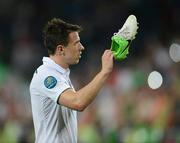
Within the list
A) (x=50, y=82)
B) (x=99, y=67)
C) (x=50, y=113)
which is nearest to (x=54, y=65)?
(x=50, y=82)

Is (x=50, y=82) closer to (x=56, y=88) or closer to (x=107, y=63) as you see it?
(x=56, y=88)

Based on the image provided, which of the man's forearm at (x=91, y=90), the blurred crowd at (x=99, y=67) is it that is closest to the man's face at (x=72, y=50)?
the man's forearm at (x=91, y=90)

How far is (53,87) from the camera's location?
4.98 meters

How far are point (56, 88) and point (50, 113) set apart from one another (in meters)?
0.24

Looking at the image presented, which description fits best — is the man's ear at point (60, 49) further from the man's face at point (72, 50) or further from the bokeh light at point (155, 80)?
the bokeh light at point (155, 80)

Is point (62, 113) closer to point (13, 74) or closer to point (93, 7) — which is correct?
point (13, 74)

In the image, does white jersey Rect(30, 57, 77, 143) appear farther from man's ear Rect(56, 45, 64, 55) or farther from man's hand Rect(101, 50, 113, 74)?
man's hand Rect(101, 50, 113, 74)

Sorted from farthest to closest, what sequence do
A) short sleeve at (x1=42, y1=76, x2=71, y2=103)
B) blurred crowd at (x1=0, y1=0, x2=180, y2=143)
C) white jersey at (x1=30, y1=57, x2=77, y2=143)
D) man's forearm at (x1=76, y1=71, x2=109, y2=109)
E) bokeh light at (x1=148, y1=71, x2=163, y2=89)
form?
bokeh light at (x1=148, y1=71, x2=163, y2=89) → blurred crowd at (x1=0, y1=0, x2=180, y2=143) → white jersey at (x1=30, y1=57, x2=77, y2=143) → short sleeve at (x1=42, y1=76, x2=71, y2=103) → man's forearm at (x1=76, y1=71, x2=109, y2=109)

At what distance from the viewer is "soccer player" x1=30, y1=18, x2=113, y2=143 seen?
197 inches

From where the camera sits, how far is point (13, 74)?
38.1ft

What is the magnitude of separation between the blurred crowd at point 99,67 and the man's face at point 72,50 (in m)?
3.12

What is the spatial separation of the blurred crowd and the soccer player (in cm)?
313

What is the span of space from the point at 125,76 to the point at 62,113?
5.17 meters

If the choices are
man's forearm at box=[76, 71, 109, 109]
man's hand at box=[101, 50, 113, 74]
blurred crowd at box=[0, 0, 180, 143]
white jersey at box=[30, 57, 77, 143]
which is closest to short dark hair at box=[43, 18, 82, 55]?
white jersey at box=[30, 57, 77, 143]
